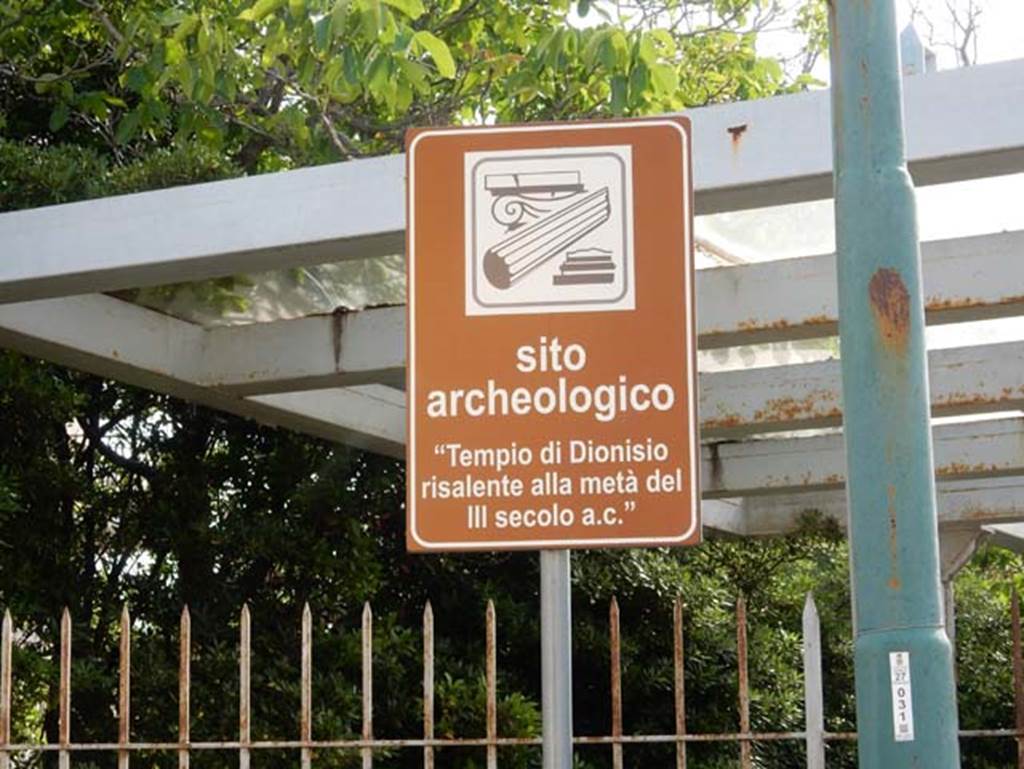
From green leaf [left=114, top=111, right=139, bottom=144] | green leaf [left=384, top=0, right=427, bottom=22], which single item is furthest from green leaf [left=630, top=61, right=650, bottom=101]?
green leaf [left=114, top=111, right=139, bottom=144]

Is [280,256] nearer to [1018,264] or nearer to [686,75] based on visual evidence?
[1018,264]

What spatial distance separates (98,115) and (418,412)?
7114mm

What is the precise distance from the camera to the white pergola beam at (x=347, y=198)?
19.9 feet

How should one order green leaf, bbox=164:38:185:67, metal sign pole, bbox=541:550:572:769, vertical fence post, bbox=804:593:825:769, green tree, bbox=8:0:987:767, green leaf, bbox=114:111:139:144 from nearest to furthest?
1. metal sign pole, bbox=541:550:572:769
2. vertical fence post, bbox=804:593:825:769
3. green leaf, bbox=164:38:185:67
4. green tree, bbox=8:0:987:767
5. green leaf, bbox=114:111:139:144

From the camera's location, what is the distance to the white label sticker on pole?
3850 mm

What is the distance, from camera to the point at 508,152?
12.5ft

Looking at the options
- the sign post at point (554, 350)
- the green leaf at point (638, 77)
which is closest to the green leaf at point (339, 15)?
the green leaf at point (638, 77)

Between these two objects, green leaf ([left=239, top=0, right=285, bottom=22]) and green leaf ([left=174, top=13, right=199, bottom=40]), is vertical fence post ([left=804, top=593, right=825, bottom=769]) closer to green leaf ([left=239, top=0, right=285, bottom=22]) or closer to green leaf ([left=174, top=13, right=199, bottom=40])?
green leaf ([left=239, top=0, right=285, bottom=22])

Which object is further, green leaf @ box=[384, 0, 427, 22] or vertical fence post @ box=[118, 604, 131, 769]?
green leaf @ box=[384, 0, 427, 22]

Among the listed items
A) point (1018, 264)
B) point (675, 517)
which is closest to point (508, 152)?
point (675, 517)

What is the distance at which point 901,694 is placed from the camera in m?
3.87

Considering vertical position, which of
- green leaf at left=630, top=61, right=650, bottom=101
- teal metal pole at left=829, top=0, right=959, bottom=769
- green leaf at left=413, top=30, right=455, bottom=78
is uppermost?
green leaf at left=630, top=61, right=650, bottom=101

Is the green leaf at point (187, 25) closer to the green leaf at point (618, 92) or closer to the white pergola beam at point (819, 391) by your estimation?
the green leaf at point (618, 92)

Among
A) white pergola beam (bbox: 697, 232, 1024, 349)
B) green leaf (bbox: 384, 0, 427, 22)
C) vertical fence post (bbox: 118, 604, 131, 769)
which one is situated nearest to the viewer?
vertical fence post (bbox: 118, 604, 131, 769)
